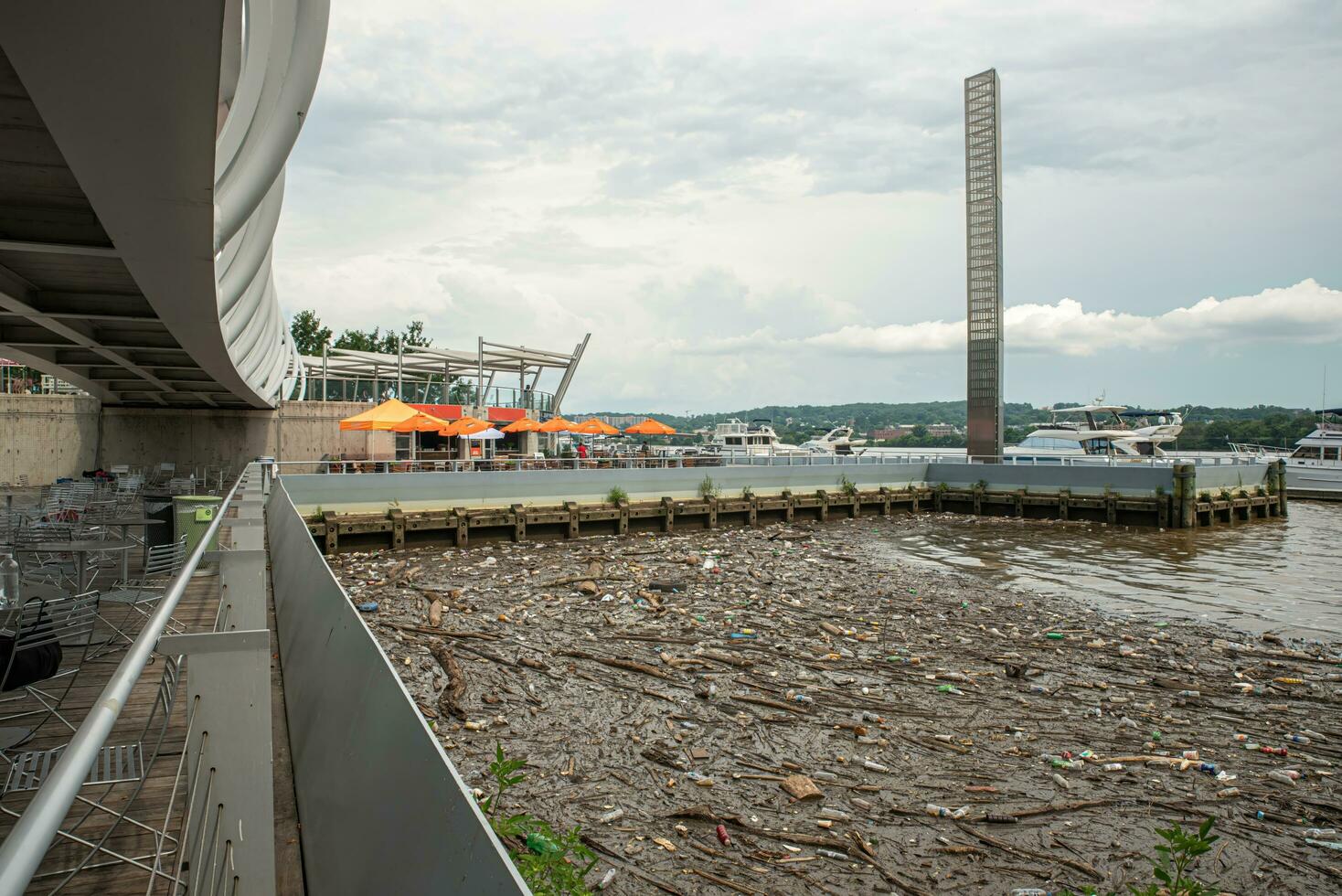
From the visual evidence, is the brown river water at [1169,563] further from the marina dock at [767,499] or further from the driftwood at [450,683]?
the driftwood at [450,683]

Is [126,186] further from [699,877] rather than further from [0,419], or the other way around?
[0,419]

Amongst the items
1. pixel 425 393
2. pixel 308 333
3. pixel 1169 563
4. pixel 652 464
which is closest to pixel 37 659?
pixel 1169 563

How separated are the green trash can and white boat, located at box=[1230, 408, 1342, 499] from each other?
3734 centimetres

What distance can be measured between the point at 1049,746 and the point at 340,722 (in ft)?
22.0

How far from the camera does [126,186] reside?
461cm

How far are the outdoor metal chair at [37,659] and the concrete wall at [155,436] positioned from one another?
80.8 ft

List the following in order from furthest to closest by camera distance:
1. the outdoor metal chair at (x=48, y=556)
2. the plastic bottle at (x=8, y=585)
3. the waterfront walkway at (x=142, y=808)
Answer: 1. the outdoor metal chair at (x=48, y=556)
2. the plastic bottle at (x=8, y=585)
3. the waterfront walkway at (x=142, y=808)

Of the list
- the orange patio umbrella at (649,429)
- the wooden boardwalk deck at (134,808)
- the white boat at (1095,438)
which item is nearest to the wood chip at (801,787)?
the wooden boardwalk deck at (134,808)

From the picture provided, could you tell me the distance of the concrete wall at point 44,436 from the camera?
2492 cm

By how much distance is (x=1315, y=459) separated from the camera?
1527 inches

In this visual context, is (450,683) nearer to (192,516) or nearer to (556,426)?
(192,516)

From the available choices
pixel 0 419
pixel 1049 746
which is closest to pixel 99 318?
pixel 1049 746

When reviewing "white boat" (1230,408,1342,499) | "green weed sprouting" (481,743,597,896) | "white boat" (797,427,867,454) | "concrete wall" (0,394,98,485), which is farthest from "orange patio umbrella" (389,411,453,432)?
"white boat" (1230,408,1342,499)

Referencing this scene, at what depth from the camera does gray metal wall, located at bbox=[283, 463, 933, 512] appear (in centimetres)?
1956
